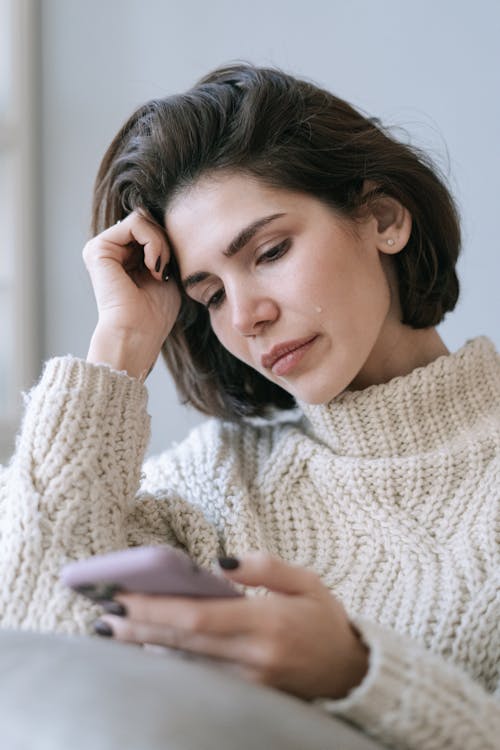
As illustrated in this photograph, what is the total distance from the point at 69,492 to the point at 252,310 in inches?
13.6

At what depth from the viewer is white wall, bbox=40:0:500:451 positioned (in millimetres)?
2006

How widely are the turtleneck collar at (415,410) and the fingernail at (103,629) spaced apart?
0.56m

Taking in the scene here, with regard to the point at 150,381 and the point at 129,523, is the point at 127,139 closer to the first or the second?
the point at 129,523

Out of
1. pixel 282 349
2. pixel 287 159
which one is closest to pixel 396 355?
pixel 282 349

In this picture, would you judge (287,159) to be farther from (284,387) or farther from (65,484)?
(65,484)

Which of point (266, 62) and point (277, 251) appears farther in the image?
point (266, 62)

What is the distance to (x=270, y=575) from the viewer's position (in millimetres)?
832

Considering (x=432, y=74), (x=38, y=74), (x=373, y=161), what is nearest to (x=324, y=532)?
(x=373, y=161)

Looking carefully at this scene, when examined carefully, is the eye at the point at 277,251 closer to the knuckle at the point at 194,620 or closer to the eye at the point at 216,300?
the eye at the point at 216,300

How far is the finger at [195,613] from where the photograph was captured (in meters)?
0.79

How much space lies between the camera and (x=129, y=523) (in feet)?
4.33

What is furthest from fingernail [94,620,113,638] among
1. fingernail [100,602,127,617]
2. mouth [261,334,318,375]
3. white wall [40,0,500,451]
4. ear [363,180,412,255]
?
white wall [40,0,500,451]

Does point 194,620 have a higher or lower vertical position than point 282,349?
lower

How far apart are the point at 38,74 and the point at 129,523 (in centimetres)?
162
